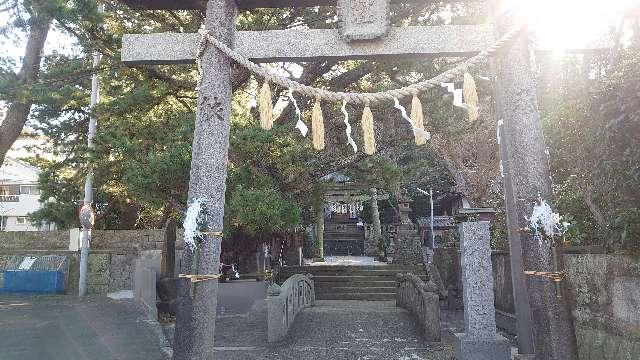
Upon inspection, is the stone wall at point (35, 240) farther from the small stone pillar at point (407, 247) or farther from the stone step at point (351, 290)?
the small stone pillar at point (407, 247)

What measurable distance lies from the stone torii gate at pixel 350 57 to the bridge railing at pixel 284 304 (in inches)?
173

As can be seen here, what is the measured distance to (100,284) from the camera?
15.1m

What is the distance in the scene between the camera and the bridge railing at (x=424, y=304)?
8.73m

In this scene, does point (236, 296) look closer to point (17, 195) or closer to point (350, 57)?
point (350, 57)

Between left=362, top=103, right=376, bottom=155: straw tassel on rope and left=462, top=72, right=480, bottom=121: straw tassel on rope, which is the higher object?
left=462, top=72, right=480, bottom=121: straw tassel on rope

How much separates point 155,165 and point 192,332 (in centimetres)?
632

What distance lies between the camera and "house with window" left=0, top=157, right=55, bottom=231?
34250 mm

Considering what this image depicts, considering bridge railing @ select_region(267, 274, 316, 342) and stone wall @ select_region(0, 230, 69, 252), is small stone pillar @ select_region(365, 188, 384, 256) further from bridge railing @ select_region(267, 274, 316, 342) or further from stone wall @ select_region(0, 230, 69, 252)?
stone wall @ select_region(0, 230, 69, 252)

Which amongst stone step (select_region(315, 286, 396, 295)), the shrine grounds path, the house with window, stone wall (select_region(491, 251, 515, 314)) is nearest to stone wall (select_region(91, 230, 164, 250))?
the shrine grounds path

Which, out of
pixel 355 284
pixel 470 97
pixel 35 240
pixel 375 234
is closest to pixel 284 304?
pixel 470 97

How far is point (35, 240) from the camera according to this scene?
18469mm

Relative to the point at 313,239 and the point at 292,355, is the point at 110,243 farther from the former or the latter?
the point at 292,355

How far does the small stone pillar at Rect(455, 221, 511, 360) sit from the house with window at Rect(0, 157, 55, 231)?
37064mm

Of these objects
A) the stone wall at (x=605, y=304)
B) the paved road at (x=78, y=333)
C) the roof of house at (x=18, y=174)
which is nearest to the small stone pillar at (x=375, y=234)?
the paved road at (x=78, y=333)
